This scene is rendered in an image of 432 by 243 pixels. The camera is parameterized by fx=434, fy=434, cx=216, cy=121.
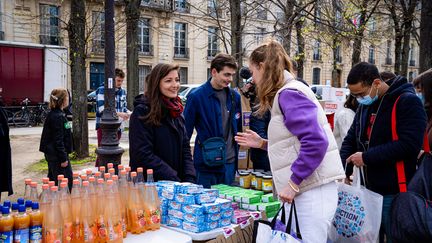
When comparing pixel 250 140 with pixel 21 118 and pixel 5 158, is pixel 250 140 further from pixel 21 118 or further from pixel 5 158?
pixel 21 118

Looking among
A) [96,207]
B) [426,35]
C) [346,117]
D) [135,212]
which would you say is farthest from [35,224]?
[426,35]

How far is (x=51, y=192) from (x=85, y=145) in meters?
8.31

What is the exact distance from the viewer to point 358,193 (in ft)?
Answer: 10.9

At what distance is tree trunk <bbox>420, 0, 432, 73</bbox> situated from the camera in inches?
305

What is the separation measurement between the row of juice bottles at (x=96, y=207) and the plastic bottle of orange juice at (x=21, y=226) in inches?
3.4

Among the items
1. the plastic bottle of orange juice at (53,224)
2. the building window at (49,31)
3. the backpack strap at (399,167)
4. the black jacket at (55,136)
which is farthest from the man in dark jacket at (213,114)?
the building window at (49,31)

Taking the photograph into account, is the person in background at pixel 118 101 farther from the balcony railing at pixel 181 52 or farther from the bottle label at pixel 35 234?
the balcony railing at pixel 181 52

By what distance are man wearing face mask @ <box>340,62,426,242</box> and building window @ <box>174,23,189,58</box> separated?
30923 millimetres

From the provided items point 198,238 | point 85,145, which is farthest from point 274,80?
point 85,145

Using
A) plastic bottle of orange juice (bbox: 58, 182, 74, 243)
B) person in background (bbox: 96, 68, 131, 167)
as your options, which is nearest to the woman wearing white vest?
plastic bottle of orange juice (bbox: 58, 182, 74, 243)

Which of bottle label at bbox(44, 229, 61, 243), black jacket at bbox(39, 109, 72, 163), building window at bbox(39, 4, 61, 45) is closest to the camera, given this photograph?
bottle label at bbox(44, 229, 61, 243)

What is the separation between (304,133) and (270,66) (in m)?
0.50

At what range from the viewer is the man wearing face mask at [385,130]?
10.9 feet

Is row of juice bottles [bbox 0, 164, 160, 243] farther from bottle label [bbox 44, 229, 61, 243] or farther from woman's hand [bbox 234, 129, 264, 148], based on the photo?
woman's hand [bbox 234, 129, 264, 148]
